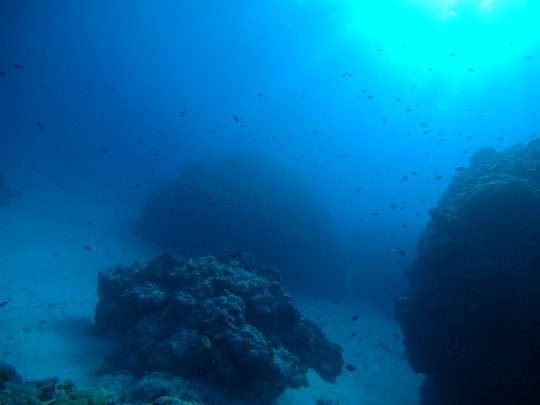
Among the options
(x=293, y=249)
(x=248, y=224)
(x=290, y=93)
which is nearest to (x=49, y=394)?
(x=248, y=224)

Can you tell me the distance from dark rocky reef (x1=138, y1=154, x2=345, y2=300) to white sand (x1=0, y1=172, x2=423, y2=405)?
197cm

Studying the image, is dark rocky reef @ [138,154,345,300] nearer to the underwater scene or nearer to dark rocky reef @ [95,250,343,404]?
the underwater scene

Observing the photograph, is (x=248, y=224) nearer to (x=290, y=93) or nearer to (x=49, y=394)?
(x=49, y=394)

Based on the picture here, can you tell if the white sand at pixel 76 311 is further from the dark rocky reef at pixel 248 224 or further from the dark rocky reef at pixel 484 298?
the dark rocky reef at pixel 484 298

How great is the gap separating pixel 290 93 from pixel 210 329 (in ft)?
256

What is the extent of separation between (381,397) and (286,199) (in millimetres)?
17333

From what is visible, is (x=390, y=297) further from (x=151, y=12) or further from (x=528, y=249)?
(x=151, y=12)

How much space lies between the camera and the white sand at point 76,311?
946 centimetres

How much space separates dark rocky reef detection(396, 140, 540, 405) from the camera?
857cm

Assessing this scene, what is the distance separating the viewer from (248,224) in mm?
23328

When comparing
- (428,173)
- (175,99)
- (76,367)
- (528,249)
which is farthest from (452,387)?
(175,99)

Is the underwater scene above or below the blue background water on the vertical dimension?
below

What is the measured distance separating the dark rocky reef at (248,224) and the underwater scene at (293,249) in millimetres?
166

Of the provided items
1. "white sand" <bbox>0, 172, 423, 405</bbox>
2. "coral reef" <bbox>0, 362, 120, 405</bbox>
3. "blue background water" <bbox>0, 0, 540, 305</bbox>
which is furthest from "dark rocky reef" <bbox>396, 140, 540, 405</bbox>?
"blue background water" <bbox>0, 0, 540, 305</bbox>
